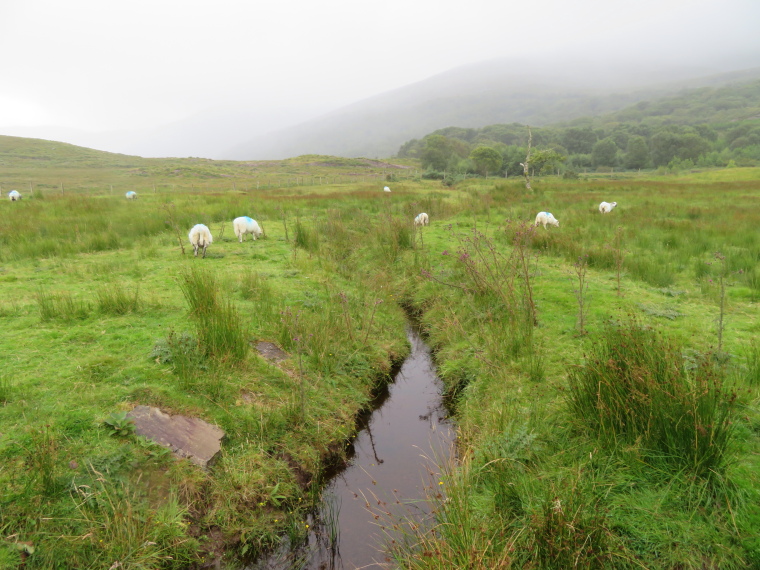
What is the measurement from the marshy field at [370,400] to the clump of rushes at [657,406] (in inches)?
0.7

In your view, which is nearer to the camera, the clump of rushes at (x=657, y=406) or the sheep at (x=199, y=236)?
the clump of rushes at (x=657, y=406)

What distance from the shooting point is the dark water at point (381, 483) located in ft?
10.7

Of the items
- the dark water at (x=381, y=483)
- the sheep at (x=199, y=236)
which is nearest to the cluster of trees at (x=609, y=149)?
the sheep at (x=199, y=236)

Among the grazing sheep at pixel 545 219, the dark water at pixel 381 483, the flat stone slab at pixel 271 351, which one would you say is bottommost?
the dark water at pixel 381 483

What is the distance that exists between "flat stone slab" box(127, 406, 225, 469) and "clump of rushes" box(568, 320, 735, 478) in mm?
3610

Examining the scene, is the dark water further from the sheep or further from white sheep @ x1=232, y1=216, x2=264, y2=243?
white sheep @ x1=232, y1=216, x2=264, y2=243

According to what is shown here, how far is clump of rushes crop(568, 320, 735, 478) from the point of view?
2705 mm

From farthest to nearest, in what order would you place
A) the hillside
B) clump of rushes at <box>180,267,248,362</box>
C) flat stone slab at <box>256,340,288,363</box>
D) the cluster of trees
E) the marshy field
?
Answer: 1. the cluster of trees
2. the hillside
3. flat stone slab at <box>256,340,288,363</box>
4. clump of rushes at <box>180,267,248,362</box>
5. the marshy field

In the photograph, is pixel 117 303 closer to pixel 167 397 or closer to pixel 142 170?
pixel 167 397

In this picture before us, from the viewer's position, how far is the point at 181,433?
147 inches

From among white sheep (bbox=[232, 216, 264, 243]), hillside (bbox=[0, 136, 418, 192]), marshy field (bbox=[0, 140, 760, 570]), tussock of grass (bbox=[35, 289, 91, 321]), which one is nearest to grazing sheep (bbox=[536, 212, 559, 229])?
marshy field (bbox=[0, 140, 760, 570])

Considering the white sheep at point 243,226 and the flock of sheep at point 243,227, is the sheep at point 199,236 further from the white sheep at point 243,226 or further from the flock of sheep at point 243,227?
the white sheep at point 243,226

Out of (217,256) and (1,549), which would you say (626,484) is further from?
(217,256)

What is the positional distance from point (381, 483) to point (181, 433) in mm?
2146
